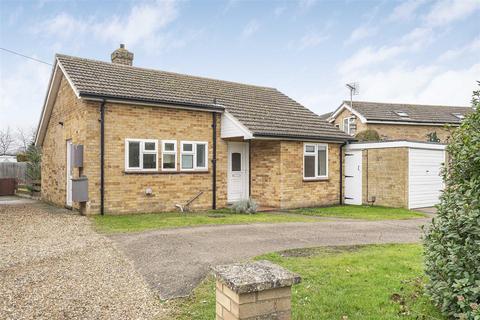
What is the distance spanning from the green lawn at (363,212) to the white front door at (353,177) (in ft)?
3.74

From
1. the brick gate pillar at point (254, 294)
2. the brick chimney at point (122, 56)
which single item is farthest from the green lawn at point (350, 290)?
the brick chimney at point (122, 56)

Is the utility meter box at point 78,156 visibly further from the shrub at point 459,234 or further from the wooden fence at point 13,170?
the wooden fence at point 13,170

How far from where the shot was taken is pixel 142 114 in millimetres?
12633

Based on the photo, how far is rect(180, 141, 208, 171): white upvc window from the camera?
44.2 ft

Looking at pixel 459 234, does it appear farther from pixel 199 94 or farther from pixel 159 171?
pixel 199 94

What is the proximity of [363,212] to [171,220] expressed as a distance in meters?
6.96

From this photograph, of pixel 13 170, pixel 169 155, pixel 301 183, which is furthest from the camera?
pixel 13 170

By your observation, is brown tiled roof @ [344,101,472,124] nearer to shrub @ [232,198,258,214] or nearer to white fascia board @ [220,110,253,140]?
white fascia board @ [220,110,253,140]

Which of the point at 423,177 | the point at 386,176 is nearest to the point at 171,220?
the point at 386,176

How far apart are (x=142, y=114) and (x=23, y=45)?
307 inches

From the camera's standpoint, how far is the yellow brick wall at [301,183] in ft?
47.2

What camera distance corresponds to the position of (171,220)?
35.7ft

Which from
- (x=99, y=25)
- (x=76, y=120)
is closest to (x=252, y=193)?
(x=76, y=120)

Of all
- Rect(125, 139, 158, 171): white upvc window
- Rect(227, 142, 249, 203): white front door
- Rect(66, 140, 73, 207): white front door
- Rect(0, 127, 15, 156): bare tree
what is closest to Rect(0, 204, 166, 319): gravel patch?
Rect(125, 139, 158, 171): white upvc window
